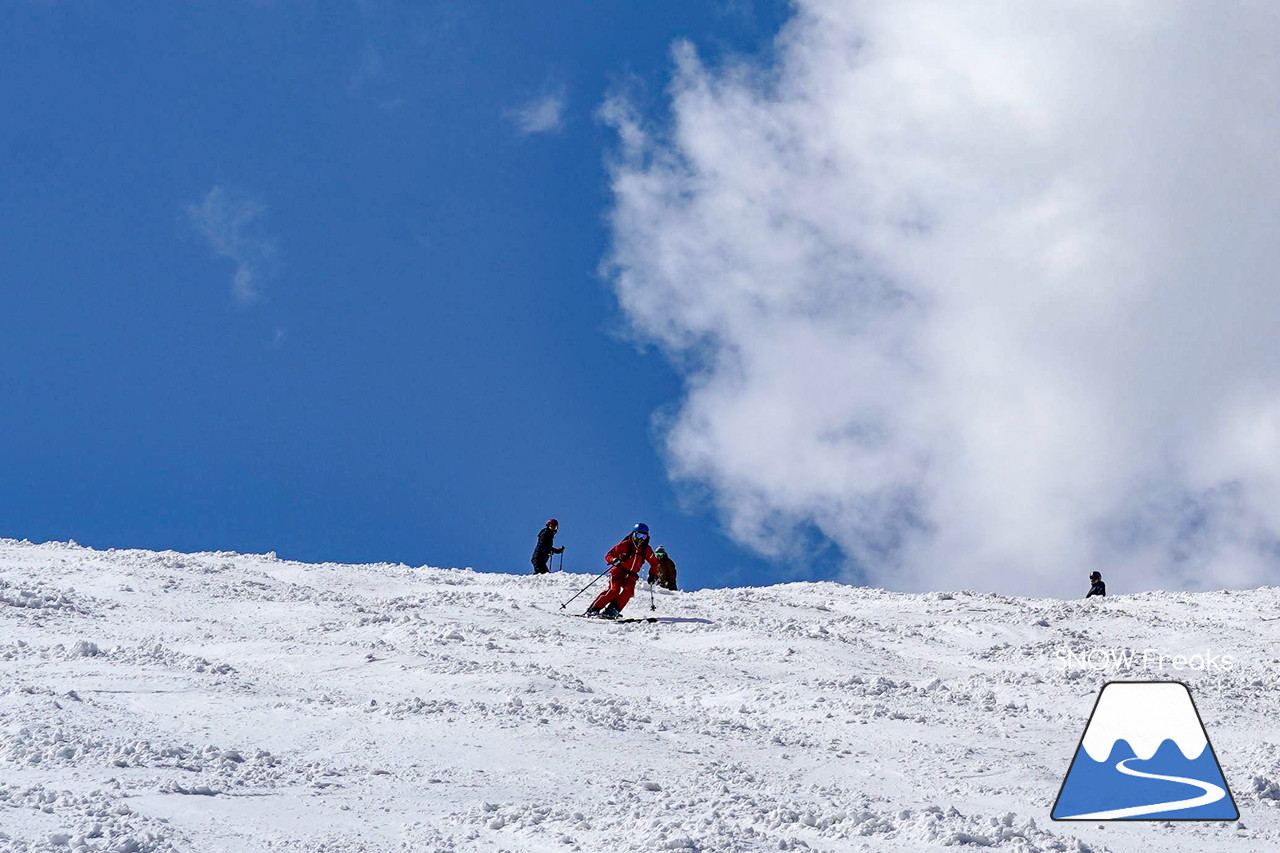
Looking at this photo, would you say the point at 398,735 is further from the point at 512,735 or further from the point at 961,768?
Answer: the point at 961,768

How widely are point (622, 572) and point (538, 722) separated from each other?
26.7 ft

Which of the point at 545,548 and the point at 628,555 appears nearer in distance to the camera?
the point at 628,555

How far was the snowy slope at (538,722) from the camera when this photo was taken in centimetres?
727

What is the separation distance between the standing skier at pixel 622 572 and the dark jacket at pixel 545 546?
6987mm

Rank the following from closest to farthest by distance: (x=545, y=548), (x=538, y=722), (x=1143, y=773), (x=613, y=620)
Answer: (x=1143, y=773) < (x=538, y=722) < (x=613, y=620) < (x=545, y=548)

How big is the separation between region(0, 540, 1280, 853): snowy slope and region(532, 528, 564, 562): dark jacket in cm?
575

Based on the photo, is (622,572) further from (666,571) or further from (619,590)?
(666,571)

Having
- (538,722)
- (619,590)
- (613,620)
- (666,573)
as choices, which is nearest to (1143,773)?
(538,722)

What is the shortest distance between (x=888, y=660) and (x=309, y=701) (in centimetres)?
853

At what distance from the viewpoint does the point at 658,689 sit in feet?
40.8

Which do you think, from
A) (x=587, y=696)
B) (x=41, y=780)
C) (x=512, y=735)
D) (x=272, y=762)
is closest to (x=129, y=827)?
(x=41, y=780)

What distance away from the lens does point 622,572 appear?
59.2 feet

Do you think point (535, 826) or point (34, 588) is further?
point (34, 588)

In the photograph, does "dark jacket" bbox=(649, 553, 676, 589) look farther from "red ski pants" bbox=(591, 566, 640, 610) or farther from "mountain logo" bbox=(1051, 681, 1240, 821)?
"mountain logo" bbox=(1051, 681, 1240, 821)
